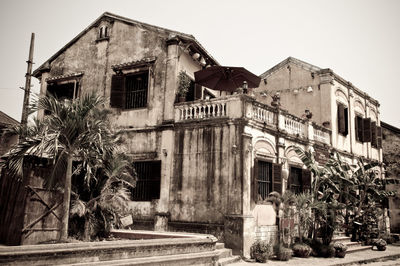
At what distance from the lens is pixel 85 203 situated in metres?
10.4

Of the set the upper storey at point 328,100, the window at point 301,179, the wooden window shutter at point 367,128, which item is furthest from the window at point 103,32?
the wooden window shutter at point 367,128

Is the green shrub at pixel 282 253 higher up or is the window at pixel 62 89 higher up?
the window at pixel 62 89

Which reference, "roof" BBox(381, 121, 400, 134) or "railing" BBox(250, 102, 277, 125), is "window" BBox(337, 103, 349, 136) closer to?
"railing" BBox(250, 102, 277, 125)

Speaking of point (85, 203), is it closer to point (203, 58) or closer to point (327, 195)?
point (203, 58)

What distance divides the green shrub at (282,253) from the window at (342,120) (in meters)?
9.76

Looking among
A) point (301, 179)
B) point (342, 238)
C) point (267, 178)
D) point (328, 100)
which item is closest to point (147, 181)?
point (267, 178)

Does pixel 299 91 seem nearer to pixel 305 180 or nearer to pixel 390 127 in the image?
pixel 305 180

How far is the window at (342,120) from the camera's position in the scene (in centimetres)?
Answer: 2006

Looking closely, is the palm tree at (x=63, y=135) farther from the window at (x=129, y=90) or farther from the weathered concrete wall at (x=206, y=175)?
the window at (x=129, y=90)

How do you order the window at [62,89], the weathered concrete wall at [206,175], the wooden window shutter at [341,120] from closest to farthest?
the weathered concrete wall at [206,175] < the window at [62,89] < the wooden window shutter at [341,120]

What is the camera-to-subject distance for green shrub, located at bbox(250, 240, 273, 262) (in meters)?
11.6

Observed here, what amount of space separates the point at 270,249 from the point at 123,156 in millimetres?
5855

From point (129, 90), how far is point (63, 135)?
732cm

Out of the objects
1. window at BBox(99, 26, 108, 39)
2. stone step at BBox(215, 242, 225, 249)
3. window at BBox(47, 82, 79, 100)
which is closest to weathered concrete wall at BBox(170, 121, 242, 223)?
stone step at BBox(215, 242, 225, 249)
